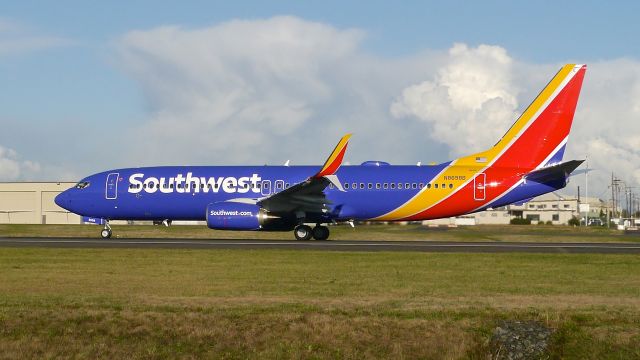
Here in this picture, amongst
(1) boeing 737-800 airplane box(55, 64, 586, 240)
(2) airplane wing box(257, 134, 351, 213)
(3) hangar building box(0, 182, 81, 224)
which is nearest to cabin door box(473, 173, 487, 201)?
(1) boeing 737-800 airplane box(55, 64, 586, 240)

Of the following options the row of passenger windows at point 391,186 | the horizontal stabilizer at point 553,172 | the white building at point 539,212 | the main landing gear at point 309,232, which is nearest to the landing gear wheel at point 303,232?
the main landing gear at point 309,232

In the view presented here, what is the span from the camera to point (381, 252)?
102 feet

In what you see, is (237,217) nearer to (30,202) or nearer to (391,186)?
(391,186)

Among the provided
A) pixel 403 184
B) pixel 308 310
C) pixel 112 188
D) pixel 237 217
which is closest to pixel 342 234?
pixel 403 184

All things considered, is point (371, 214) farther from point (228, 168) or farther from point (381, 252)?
point (381, 252)

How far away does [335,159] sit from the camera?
39125mm

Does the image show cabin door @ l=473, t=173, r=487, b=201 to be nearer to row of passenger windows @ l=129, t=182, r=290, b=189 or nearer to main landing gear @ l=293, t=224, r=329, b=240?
main landing gear @ l=293, t=224, r=329, b=240

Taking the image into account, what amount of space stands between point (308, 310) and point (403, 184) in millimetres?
24932

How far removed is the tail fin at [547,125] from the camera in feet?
133

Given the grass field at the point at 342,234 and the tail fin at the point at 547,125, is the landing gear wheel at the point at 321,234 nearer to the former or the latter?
the grass field at the point at 342,234

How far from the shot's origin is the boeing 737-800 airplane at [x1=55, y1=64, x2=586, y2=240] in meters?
39.9

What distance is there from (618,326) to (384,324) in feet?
13.9

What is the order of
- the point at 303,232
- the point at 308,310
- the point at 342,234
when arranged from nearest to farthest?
1. the point at 308,310
2. the point at 303,232
3. the point at 342,234

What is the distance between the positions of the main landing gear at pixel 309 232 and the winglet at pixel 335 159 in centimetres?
345
